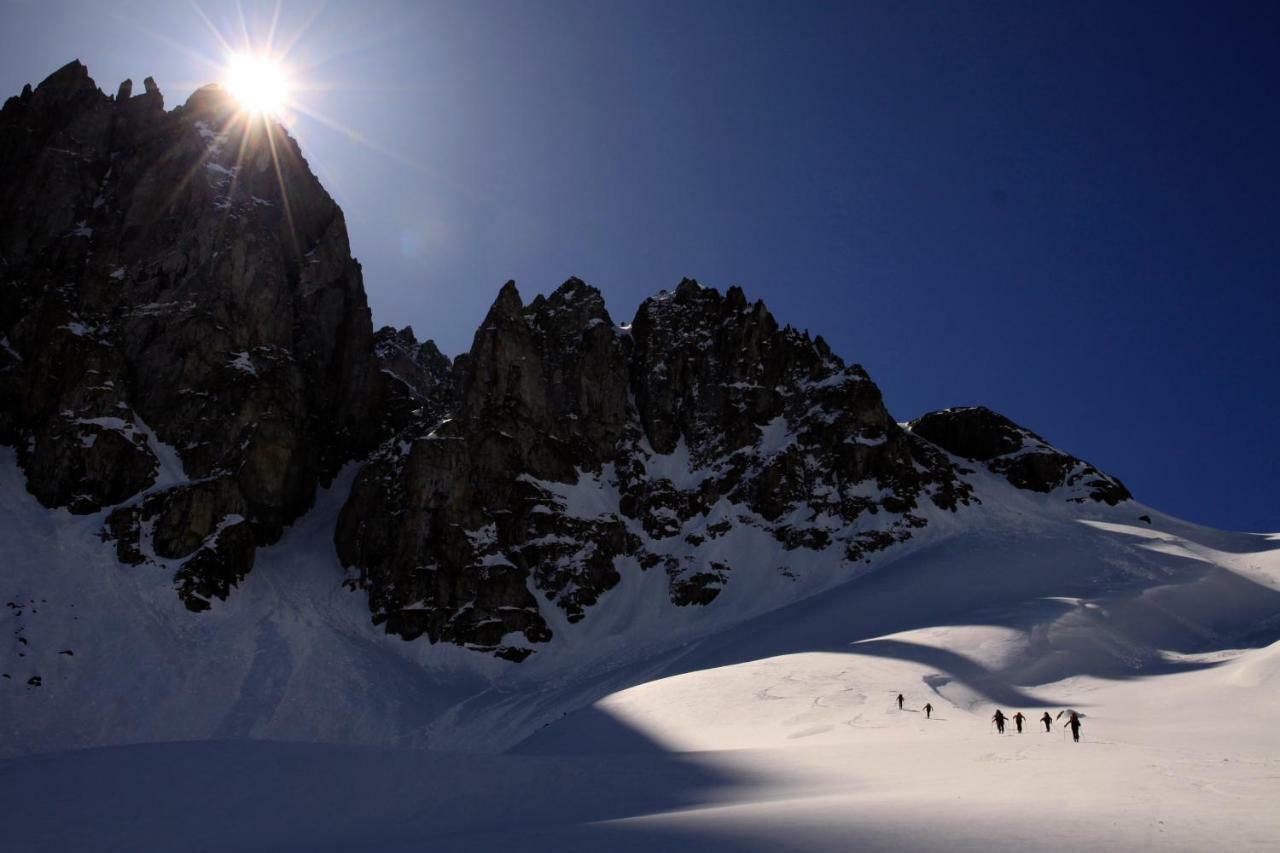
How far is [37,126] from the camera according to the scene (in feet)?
322

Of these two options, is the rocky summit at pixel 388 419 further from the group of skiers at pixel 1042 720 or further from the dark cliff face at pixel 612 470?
the group of skiers at pixel 1042 720

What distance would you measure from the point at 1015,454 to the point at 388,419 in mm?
80662

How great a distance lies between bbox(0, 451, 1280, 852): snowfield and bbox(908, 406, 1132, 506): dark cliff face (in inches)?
130

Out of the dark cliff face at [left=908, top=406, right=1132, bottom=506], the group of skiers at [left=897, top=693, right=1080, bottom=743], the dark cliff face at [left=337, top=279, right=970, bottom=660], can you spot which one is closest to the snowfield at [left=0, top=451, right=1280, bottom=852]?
the group of skiers at [left=897, top=693, right=1080, bottom=743]

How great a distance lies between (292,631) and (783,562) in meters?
46.8

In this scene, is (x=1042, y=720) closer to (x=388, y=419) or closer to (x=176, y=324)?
(x=176, y=324)

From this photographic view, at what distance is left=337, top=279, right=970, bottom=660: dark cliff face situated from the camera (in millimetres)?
77375

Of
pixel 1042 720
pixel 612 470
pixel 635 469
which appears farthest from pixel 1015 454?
pixel 1042 720

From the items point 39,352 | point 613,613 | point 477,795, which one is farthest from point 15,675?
point 477,795

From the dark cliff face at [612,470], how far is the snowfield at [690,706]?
4239 mm

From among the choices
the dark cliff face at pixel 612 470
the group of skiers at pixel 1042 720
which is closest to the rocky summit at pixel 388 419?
the dark cliff face at pixel 612 470

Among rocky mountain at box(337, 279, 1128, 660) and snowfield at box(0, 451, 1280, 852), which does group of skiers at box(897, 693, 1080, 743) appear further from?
rocky mountain at box(337, 279, 1128, 660)

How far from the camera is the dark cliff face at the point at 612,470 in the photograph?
77375 mm

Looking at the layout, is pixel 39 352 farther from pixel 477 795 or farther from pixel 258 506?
pixel 477 795
